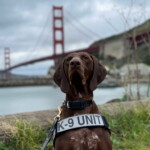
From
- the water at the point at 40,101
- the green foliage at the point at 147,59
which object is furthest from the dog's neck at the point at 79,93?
the green foliage at the point at 147,59

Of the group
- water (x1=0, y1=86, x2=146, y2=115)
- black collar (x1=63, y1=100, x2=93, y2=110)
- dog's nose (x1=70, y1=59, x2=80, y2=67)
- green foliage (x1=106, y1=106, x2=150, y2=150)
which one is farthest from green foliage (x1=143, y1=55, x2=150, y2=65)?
dog's nose (x1=70, y1=59, x2=80, y2=67)

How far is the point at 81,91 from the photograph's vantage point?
9.00 ft

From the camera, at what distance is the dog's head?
2.58 metres

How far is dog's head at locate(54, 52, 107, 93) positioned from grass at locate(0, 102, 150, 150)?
174cm

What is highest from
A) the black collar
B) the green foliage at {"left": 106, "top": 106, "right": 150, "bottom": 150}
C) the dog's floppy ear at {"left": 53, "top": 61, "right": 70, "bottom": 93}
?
the dog's floppy ear at {"left": 53, "top": 61, "right": 70, "bottom": 93}

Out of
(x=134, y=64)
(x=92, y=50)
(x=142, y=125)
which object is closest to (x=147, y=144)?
(x=142, y=125)

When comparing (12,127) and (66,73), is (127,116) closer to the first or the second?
(12,127)

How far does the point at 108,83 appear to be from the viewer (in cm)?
1892

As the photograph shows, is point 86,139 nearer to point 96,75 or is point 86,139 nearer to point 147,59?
point 96,75

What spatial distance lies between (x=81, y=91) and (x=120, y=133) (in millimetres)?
2654

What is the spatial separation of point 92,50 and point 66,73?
21.0 meters

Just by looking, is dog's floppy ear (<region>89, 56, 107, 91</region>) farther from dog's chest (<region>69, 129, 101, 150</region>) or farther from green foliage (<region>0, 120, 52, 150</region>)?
green foliage (<region>0, 120, 52, 150</region>)

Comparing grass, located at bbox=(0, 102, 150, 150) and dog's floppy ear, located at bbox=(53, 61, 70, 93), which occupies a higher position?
dog's floppy ear, located at bbox=(53, 61, 70, 93)

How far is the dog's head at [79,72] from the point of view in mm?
2580
